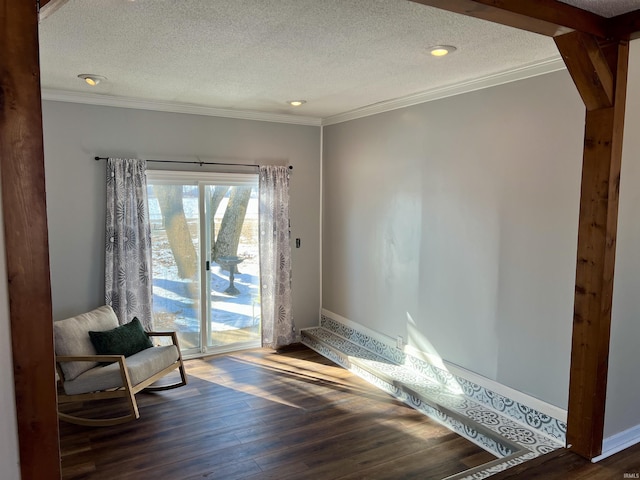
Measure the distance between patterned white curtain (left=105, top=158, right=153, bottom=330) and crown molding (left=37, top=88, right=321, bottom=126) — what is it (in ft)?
1.80

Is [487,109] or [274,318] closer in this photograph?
[487,109]

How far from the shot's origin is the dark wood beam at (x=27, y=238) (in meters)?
1.31

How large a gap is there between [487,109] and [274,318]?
123 inches

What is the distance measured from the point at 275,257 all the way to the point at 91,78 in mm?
2538

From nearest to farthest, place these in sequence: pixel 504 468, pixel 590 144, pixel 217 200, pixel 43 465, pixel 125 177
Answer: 1. pixel 43 465
2. pixel 590 144
3. pixel 504 468
4. pixel 125 177
5. pixel 217 200

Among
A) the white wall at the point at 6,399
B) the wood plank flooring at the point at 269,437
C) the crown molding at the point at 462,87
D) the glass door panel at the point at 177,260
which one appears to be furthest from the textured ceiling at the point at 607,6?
the glass door panel at the point at 177,260

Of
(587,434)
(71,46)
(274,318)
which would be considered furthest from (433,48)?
(274,318)

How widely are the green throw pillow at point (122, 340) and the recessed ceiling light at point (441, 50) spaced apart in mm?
3259

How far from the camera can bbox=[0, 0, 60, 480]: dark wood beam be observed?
1.31 m

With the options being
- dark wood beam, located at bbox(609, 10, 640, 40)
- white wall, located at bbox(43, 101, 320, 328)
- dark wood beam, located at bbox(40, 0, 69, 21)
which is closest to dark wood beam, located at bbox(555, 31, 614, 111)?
dark wood beam, located at bbox(609, 10, 640, 40)

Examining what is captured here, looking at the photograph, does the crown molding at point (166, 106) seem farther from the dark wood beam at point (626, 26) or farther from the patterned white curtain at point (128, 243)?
the dark wood beam at point (626, 26)

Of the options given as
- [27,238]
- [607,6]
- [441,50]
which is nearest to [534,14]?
[607,6]

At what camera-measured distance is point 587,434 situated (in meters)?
2.67

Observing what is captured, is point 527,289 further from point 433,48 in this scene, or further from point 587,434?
point 433,48
